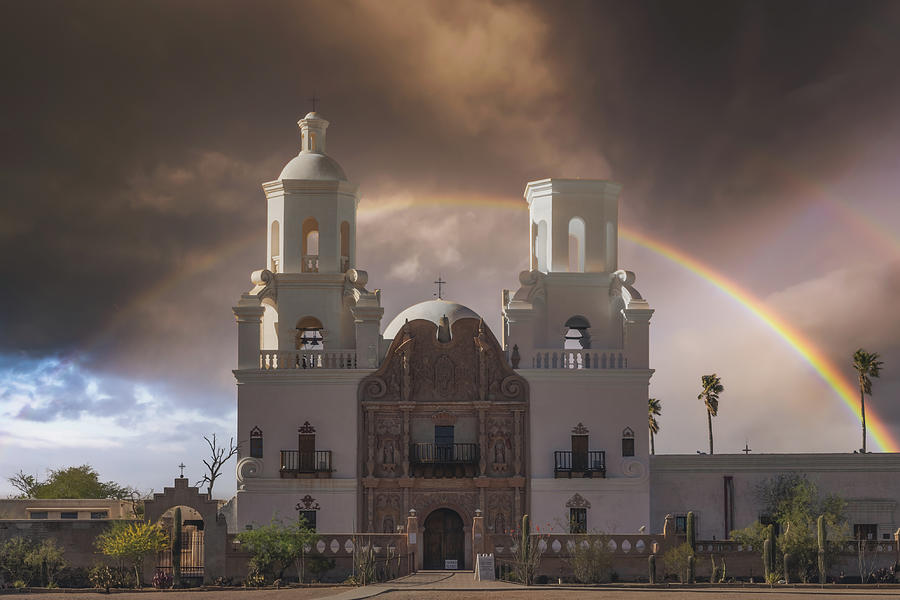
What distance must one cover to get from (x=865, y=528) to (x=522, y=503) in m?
14.8

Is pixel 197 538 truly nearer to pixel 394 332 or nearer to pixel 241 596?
pixel 241 596

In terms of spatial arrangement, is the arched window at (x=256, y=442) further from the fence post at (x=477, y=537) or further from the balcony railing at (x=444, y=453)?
the fence post at (x=477, y=537)

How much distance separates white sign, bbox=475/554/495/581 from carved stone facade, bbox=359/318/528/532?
7.34 meters

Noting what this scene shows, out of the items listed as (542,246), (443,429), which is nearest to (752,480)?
(443,429)

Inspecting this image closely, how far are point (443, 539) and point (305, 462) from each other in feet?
21.8

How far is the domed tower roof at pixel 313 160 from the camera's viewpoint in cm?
6725

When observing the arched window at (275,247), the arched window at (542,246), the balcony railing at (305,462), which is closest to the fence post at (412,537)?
the balcony railing at (305,462)

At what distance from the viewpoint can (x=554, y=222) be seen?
219ft

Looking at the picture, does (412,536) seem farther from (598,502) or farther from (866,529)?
(866,529)

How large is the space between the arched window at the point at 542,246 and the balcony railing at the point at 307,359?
963cm

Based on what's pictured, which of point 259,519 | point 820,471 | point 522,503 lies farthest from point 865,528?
point 259,519

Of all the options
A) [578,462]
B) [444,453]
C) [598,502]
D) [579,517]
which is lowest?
[579,517]

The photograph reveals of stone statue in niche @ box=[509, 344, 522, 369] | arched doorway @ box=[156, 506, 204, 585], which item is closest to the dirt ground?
arched doorway @ box=[156, 506, 204, 585]

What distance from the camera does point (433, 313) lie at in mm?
66125
